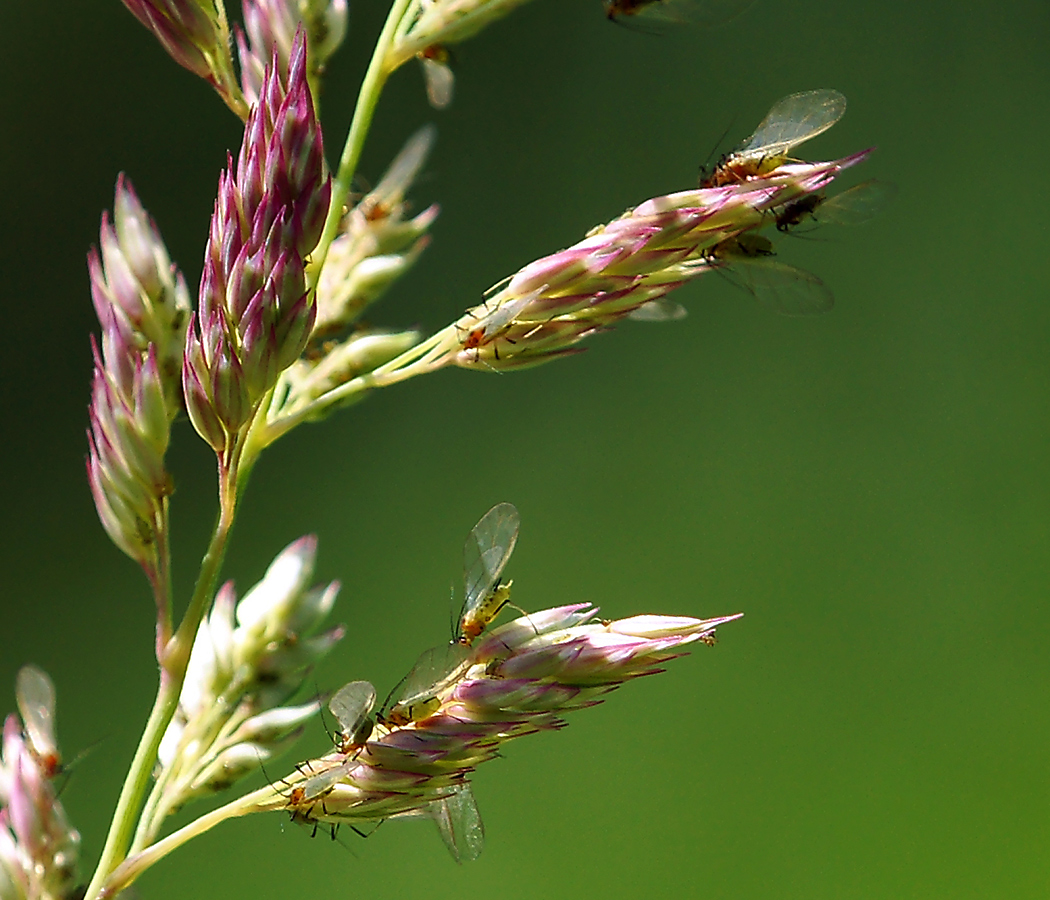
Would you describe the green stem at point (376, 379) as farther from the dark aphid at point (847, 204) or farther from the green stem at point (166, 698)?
the dark aphid at point (847, 204)

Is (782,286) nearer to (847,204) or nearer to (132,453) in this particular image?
(847,204)

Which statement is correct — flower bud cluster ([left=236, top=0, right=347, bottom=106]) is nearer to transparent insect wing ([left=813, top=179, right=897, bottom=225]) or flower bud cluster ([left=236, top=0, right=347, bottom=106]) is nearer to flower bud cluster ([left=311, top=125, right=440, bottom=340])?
flower bud cluster ([left=311, top=125, right=440, bottom=340])

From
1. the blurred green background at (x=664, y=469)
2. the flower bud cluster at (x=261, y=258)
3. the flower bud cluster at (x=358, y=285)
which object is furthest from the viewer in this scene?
the blurred green background at (x=664, y=469)

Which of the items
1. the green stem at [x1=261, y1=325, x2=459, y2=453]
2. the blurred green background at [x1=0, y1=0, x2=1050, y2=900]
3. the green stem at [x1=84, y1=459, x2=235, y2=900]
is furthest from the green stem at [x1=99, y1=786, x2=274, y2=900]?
the blurred green background at [x1=0, y1=0, x2=1050, y2=900]

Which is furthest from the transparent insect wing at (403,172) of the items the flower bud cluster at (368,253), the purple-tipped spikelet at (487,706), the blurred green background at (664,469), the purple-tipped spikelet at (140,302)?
the blurred green background at (664,469)

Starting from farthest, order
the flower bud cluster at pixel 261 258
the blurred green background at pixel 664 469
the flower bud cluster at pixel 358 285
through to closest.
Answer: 1. the blurred green background at pixel 664 469
2. the flower bud cluster at pixel 358 285
3. the flower bud cluster at pixel 261 258

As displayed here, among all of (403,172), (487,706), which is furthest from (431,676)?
(403,172)
